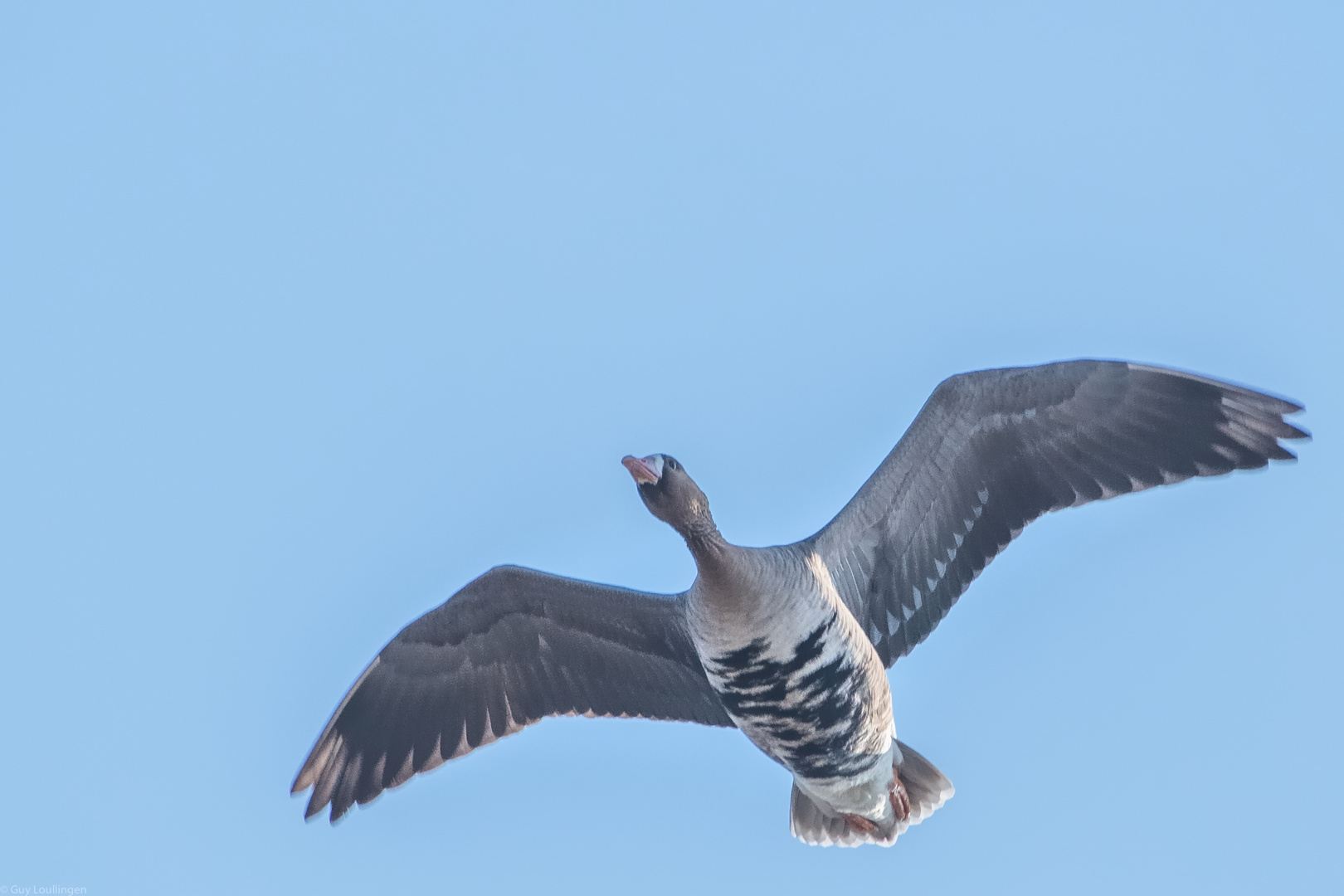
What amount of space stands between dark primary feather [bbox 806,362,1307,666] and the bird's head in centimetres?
165

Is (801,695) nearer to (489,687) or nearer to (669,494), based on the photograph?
(669,494)

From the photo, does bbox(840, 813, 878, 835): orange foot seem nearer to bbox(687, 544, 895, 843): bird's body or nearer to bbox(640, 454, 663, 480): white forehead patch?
bbox(687, 544, 895, 843): bird's body

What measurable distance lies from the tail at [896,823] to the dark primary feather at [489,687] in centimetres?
158

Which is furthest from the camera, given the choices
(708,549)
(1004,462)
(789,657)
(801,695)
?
(1004,462)

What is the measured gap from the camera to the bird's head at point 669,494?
1058 cm

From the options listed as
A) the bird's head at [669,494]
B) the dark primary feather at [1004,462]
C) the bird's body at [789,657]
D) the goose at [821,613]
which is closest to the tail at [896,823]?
the goose at [821,613]

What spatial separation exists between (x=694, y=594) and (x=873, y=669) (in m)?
1.73

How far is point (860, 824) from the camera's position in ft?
43.4

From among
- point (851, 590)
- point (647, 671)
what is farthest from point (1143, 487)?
point (647, 671)

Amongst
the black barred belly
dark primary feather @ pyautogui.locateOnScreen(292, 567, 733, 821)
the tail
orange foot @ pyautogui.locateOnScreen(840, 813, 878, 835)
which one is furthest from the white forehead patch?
orange foot @ pyautogui.locateOnScreen(840, 813, 878, 835)

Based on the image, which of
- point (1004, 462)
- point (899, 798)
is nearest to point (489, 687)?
point (899, 798)

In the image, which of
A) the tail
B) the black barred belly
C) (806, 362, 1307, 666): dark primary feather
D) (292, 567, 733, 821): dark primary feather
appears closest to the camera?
the black barred belly

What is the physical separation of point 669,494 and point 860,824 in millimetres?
4580

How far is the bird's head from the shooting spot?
10.6m
